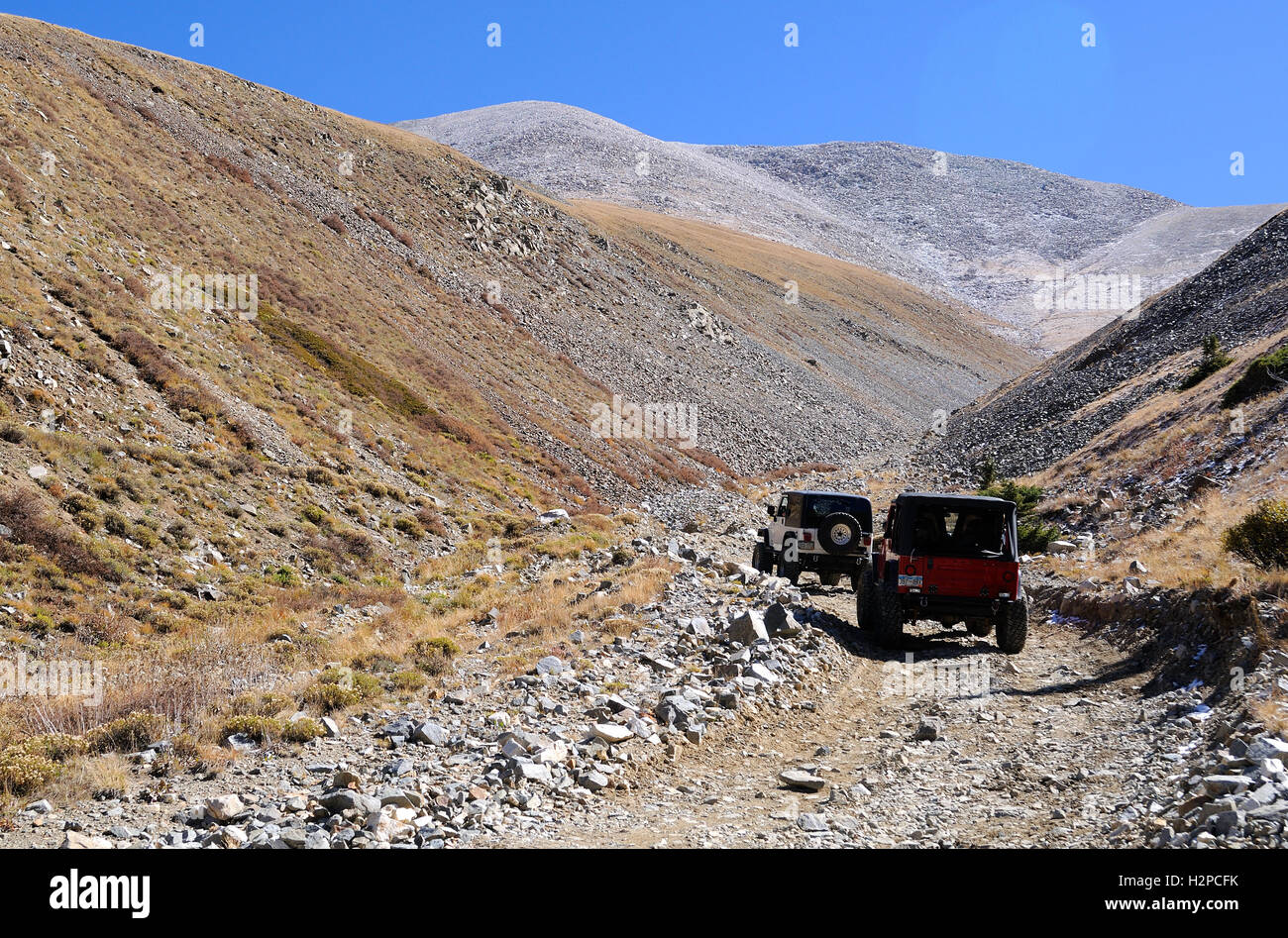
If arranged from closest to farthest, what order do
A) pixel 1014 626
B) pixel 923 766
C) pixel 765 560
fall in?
pixel 923 766 < pixel 1014 626 < pixel 765 560

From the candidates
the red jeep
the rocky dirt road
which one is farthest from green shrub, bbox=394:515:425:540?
the rocky dirt road

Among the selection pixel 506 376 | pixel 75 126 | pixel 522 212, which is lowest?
pixel 506 376

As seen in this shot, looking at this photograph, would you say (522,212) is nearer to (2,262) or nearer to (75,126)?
(75,126)

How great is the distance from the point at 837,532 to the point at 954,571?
20.3 ft

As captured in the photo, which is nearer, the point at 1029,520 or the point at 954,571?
the point at 954,571

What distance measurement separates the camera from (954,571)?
1340 cm

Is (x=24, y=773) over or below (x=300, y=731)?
over

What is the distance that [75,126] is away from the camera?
3303 cm

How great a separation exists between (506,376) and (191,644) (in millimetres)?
28675
